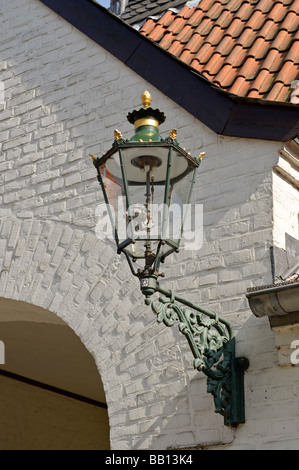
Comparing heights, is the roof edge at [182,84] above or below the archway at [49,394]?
above

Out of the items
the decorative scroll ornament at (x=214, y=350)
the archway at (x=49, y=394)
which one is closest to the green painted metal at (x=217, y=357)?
the decorative scroll ornament at (x=214, y=350)

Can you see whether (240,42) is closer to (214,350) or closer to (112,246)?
(112,246)

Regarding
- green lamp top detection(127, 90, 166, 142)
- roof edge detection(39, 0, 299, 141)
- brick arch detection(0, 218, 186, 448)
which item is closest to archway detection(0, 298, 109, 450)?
brick arch detection(0, 218, 186, 448)

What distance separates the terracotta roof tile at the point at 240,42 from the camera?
620 centimetres

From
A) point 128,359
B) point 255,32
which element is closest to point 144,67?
point 255,32

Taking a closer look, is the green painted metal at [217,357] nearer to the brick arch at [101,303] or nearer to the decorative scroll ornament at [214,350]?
the decorative scroll ornament at [214,350]

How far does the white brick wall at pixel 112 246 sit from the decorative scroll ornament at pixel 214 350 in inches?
3.8

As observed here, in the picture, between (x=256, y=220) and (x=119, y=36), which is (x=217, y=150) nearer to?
(x=256, y=220)

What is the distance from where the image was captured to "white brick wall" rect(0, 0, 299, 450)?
563 cm

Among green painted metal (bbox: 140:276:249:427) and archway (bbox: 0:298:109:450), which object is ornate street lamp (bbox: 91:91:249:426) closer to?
green painted metal (bbox: 140:276:249:427)

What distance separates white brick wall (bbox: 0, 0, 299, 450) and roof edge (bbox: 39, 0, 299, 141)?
0.08m

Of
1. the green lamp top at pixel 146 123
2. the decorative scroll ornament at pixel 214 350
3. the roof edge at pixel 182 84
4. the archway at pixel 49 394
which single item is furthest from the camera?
the archway at pixel 49 394

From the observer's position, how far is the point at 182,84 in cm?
639

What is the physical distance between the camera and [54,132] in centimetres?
707
